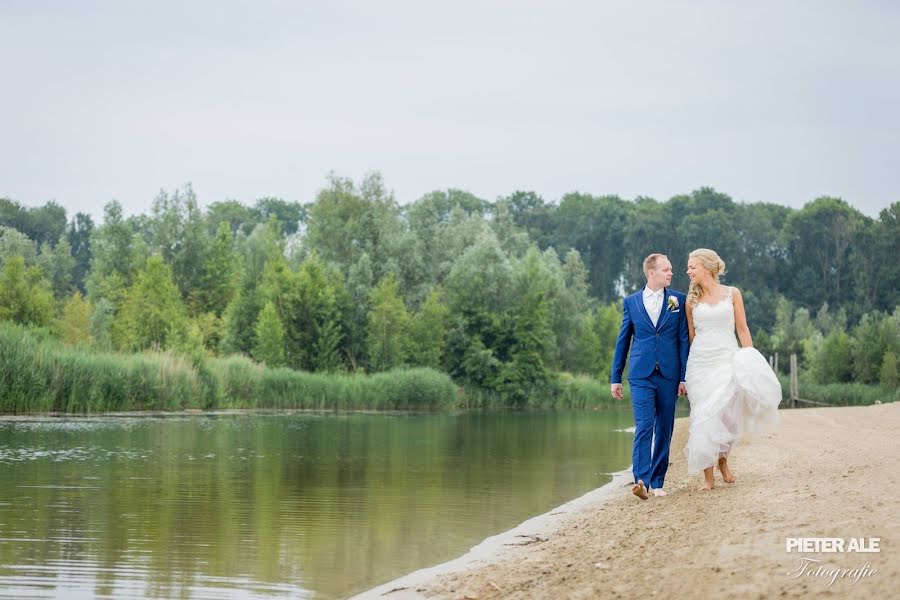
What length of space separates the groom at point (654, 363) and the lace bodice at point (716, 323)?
0.64ft

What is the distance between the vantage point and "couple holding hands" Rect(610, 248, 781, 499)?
33.1 ft

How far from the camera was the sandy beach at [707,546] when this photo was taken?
227 inches

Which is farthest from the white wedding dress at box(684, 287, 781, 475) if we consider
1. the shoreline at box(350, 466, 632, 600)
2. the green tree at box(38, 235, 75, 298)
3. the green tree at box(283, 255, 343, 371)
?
the green tree at box(38, 235, 75, 298)

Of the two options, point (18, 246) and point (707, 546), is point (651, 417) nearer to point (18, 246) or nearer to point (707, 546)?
point (707, 546)

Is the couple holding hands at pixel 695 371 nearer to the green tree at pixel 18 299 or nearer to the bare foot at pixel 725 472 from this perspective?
the bare foot at pixel 725 472

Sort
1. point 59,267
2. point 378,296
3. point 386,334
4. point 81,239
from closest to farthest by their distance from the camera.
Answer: point 386,334
point 378,296
point 59,267
point 81,239

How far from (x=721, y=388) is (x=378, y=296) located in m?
51.6

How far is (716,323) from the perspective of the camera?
1024 cm

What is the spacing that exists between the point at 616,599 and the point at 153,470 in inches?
406

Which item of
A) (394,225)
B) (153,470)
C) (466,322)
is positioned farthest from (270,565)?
(394,225)

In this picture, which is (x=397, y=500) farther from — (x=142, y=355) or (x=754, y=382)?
(x=142, y=355)

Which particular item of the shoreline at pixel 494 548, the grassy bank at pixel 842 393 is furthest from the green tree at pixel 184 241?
the shoreline at pixel 494 548

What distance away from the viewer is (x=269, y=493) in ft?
41.7

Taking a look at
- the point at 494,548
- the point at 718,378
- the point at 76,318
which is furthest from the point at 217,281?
the point at 494,548
